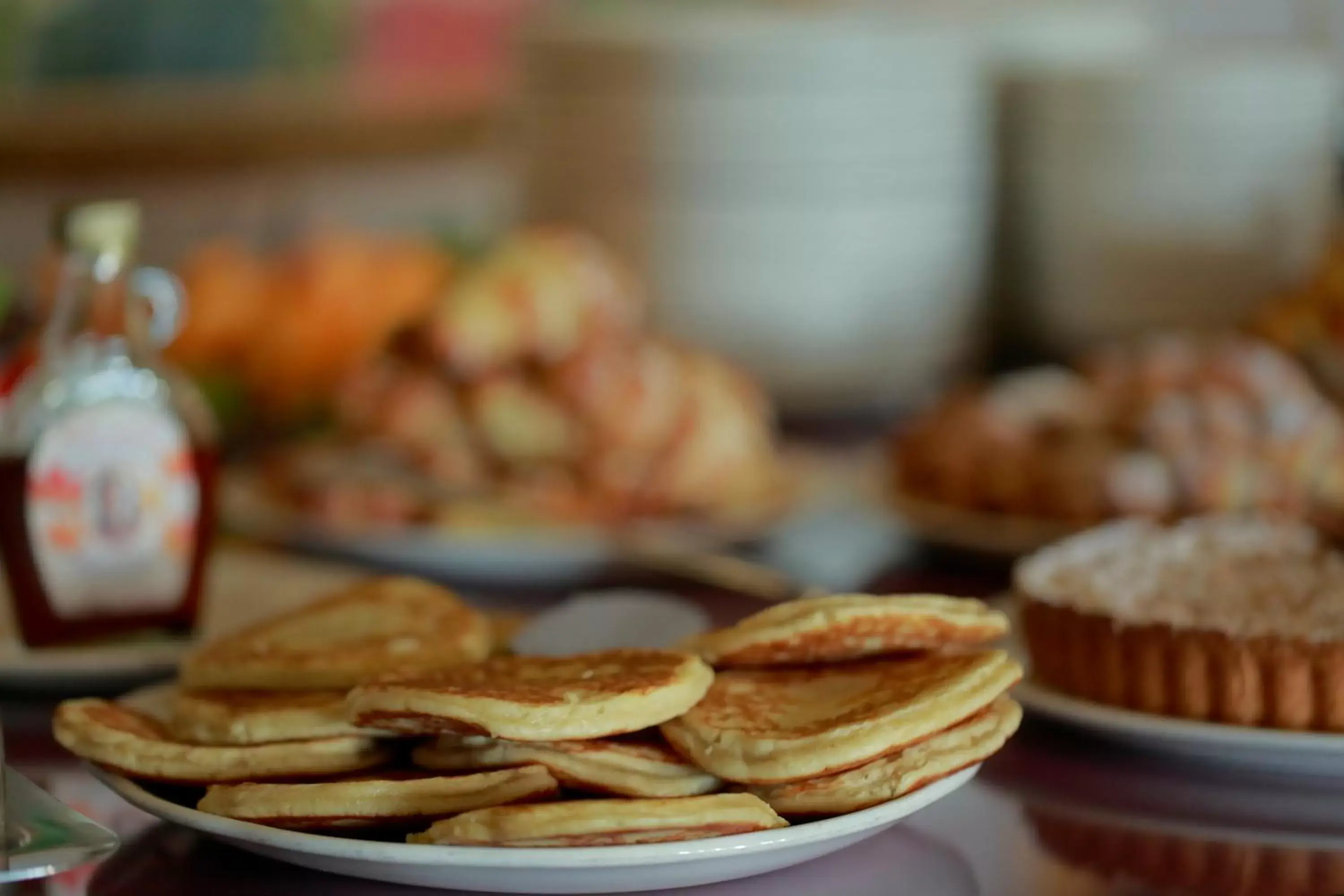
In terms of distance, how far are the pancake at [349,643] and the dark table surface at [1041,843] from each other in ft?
0.30

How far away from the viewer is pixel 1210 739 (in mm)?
1062

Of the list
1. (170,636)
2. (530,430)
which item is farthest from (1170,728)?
(530,430)

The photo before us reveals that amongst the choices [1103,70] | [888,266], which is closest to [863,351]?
[888,266]

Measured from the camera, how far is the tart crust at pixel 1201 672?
104 centimetres

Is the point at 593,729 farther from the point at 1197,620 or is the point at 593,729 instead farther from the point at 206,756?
the point at 1197,620

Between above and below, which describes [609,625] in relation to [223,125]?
below

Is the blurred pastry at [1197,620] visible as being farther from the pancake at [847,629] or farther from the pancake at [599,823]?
the pancake at [599,823]

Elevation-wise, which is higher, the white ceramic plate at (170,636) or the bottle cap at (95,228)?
the bottle cap at (95,228)

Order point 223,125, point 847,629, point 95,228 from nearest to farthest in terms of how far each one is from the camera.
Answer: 1. point 847,629
2. point 95,228
3. point 223,125

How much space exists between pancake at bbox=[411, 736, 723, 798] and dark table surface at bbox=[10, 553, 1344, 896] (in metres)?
0.05

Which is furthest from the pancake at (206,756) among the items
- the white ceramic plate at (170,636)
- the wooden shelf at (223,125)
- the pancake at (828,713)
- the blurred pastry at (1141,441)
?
the wooden shelf at (223,125)

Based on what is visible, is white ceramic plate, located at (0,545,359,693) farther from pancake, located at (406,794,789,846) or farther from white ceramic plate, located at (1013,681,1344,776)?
white ceramic plate, located at (1013,681,1344,776)

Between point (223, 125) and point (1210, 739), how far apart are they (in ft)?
13.7

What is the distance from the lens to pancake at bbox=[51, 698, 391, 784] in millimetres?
886
